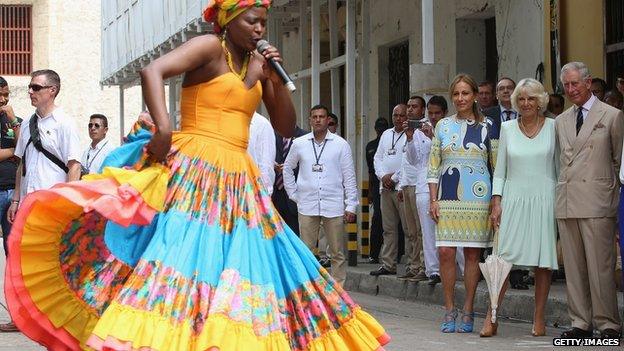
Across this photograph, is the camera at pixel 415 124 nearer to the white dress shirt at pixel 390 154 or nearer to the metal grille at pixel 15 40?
the white dress shirt at pixel 390 154

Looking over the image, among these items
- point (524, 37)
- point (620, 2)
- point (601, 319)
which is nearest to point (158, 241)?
point (601, 319)

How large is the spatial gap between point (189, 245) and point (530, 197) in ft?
17.0

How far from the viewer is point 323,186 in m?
15.1

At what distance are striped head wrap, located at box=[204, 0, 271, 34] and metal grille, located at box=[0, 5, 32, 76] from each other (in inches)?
1555

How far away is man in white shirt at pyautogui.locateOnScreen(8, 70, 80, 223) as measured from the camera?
415 inches

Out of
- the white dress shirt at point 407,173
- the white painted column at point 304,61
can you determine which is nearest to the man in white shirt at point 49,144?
the white dress shirt at point 407,173

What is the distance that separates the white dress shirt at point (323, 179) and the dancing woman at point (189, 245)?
808 centimetres

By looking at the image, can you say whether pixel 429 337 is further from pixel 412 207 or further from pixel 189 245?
pixel 412 207

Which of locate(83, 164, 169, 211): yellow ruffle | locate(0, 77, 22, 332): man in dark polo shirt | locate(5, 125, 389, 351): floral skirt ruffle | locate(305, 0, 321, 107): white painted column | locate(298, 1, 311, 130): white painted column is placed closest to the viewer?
locate(5, 125, 389, 351): floral skirt ruffle

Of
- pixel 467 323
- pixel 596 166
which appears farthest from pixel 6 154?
pixel 596 166

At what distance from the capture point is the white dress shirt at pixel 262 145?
1188 cm

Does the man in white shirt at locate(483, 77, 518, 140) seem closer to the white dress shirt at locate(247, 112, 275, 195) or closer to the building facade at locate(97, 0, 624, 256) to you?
the building facade at locate(97, 0, 624, 256)

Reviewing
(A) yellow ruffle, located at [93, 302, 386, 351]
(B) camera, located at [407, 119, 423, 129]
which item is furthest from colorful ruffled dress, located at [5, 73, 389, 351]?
(B) camera, located at [407, 119, 423, 129]

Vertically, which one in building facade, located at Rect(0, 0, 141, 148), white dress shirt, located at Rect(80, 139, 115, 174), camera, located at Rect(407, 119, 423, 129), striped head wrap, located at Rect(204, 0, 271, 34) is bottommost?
white dress shirt, located at Rect(80, 139, 115, 174)
